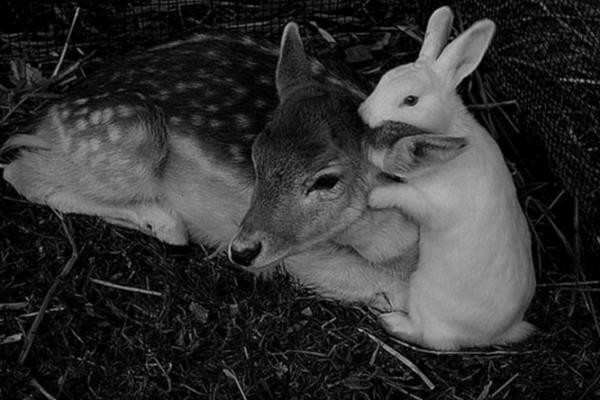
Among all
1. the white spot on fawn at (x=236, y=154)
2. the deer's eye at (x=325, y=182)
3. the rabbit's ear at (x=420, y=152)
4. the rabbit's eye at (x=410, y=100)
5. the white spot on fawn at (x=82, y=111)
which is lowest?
the white spot on fawn at (x=236, y=154)

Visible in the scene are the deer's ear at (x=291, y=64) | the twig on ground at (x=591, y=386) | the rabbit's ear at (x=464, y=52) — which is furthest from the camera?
the deer's ear at (x=291, y=64)

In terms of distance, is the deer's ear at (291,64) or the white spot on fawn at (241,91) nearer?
the deer's ear at (291,64)

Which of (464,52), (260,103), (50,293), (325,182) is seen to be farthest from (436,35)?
(50,293)

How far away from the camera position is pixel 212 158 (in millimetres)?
4953

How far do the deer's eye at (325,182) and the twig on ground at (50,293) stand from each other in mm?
1187

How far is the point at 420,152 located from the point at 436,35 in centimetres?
55

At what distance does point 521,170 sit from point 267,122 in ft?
4.80

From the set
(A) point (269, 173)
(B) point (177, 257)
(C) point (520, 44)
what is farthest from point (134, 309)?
(C) point (520, 44)

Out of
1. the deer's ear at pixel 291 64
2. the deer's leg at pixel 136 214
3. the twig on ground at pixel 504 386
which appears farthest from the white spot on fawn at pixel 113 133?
the twig on ground at pixel 504 386

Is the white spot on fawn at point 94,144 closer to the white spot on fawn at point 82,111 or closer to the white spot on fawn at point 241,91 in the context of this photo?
the white spot on fawn at point 82,111

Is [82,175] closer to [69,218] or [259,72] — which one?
[69,218]

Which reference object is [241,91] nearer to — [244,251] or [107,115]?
[107,115]

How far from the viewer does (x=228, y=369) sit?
4562 millimetres

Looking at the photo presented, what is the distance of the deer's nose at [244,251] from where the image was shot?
14.3 ft
